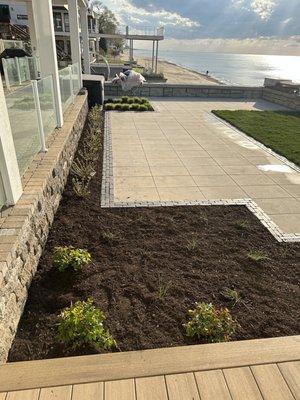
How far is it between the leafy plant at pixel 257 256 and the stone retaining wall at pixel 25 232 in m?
2.62

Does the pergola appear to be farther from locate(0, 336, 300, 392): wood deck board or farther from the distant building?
the distant building

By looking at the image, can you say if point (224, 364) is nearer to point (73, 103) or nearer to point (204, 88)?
point (73, 103)

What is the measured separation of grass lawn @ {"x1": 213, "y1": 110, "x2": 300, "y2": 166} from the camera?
8.39 m

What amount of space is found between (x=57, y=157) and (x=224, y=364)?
12.5 ft

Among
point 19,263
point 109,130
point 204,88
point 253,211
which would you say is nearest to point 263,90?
point 204,88

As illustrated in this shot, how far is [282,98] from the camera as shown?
15.4m

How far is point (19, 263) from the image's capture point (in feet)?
10.0

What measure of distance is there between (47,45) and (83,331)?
5.90 meters

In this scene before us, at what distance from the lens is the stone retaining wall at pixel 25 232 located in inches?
105

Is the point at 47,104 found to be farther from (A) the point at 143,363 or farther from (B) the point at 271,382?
(B) the point at 271,382

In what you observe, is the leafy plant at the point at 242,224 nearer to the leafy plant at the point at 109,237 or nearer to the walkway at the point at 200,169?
the walkway at the point at 200,169

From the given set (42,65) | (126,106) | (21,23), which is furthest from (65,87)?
(21,23)

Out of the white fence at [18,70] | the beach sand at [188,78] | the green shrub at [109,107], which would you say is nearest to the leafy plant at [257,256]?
the white fence at [18,70]

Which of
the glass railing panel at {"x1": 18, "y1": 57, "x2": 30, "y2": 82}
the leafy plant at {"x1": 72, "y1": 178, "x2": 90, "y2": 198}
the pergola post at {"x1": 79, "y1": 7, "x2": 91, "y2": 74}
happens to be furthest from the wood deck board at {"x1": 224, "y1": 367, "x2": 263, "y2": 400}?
the pergola post at {"x1": 79, "y1": 7, "x2": 91, "y2": 74}
